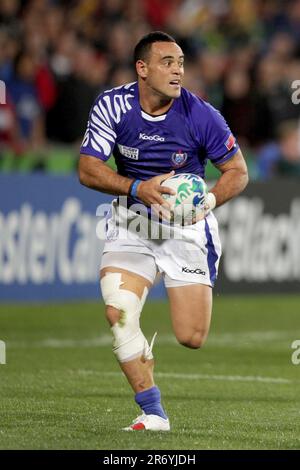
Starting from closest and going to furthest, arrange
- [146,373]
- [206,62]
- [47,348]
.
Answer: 1. [146,373]
2. [47,348]
3. [206,62]

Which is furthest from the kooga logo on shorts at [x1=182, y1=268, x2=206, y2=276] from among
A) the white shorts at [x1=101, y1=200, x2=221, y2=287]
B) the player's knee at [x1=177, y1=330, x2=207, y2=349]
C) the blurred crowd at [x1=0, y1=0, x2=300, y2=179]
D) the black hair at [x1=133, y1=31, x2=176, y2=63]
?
the blurred crowd at [x1=0, y1=0, x2=300, y2=179]

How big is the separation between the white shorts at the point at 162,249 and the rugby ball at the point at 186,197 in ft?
1.29

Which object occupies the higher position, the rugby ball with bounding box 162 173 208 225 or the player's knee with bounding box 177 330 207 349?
the rugby ball with bounding box 162 173 208 225

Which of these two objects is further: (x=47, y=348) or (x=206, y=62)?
(x=206, y=62)

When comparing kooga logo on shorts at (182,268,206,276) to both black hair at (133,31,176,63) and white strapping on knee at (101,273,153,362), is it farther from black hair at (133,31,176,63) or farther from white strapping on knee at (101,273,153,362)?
black hair at (133,31,176,63)

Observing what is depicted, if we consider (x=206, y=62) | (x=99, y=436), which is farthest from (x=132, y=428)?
(x=206, y=62)

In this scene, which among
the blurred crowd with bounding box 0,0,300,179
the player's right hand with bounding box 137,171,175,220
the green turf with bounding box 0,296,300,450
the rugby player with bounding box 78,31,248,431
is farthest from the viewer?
the blurred crowd with bounding box 0,0,300,179

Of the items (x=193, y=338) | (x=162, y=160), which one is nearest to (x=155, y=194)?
(x=162, y=160)

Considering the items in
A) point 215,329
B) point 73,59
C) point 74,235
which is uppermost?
point 73,59

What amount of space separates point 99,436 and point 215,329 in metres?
7.08

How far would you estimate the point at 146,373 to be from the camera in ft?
24.9

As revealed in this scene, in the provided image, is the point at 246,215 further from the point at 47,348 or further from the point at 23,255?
the point at 47,348

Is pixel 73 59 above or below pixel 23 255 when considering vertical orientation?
above

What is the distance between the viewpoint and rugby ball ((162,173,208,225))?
7484mm
